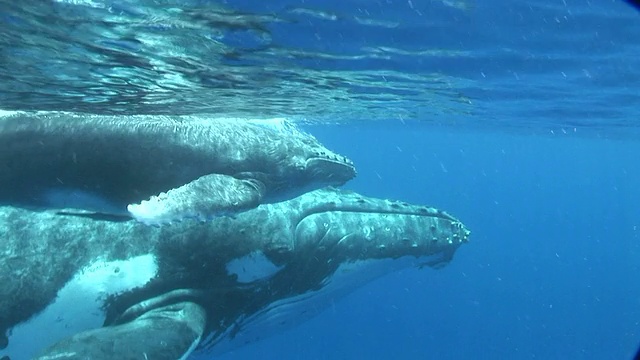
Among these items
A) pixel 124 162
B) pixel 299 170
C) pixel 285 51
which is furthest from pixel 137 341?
pixel 285 51

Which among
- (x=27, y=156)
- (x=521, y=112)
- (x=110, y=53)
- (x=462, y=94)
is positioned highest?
(x=110, y=53)

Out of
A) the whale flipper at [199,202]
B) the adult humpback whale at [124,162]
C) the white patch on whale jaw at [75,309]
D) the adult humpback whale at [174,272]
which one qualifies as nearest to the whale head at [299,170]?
the adult humpback whale at [124,162]

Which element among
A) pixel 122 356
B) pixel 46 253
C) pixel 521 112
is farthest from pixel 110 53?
pixel 521 112

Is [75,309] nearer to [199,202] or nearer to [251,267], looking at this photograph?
[251,267]

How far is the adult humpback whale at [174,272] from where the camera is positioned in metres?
8.92

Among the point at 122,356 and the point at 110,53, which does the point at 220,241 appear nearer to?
the point at 122,356

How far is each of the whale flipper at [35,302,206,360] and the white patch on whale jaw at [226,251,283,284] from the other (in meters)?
1.50

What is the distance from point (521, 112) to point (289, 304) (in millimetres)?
22544

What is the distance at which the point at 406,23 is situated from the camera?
12.4 metres

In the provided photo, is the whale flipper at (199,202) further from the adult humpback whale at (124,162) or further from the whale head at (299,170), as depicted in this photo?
the whale head at (299,170)

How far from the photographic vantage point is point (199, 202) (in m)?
7.43

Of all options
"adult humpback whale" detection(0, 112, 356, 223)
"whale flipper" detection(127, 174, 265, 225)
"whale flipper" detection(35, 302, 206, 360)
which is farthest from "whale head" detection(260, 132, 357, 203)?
"whale flipper" detection(35, 302, 206, 360)

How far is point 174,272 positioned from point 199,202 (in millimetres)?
2579

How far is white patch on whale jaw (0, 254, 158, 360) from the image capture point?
9008 millimetres
